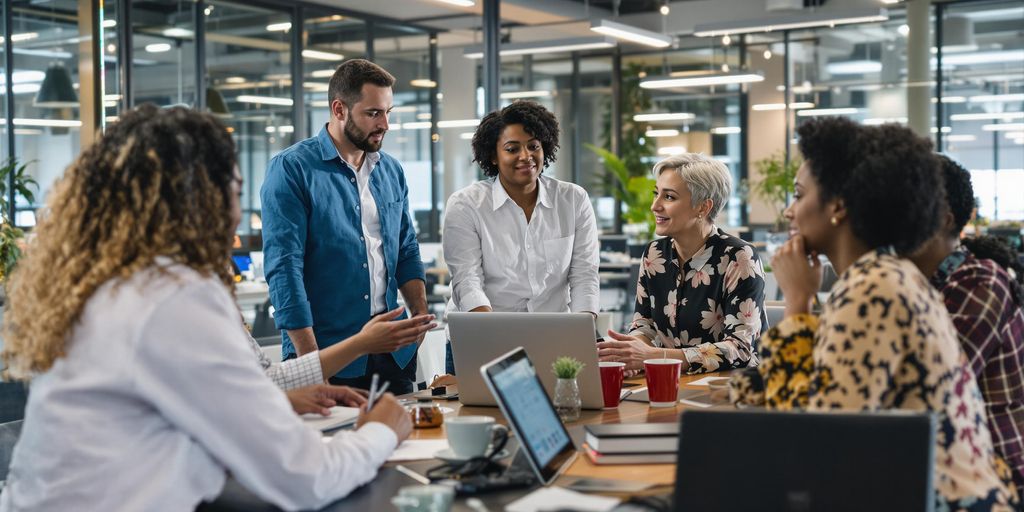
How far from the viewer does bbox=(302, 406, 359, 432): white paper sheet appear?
2.27 metres

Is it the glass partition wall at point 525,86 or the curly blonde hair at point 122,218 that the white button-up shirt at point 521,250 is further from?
the glass partition wall at point 525,86

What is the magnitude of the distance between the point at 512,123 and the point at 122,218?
7.39 feet

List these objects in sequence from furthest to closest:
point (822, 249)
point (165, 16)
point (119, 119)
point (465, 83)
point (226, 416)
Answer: point (465, 83) → point (165, 16) → point (822, 249) → point (119, 119) → point (226, 416)

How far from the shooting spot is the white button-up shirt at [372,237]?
3615 mm

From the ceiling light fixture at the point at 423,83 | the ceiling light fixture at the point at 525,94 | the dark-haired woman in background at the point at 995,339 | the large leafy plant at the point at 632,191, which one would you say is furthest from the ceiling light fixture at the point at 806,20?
the dark-haired woman in background at the point at 995,339

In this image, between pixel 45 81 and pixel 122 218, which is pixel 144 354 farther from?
pixel 45 81

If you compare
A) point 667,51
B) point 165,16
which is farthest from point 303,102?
point 667,51

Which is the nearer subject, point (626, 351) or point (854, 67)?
point (626, 351)

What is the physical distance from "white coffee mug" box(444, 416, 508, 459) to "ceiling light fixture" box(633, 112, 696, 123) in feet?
39.8

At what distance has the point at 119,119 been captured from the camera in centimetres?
169

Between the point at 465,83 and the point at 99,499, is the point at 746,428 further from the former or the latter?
the point at 465,83

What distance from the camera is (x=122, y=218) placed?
1599 mm

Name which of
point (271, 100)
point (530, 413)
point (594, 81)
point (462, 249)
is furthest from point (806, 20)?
point (530, 413)

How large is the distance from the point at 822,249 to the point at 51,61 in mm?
8107
